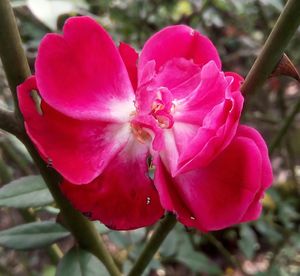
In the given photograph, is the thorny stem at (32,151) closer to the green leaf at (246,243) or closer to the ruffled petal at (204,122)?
the ruffled petal at (204,122)

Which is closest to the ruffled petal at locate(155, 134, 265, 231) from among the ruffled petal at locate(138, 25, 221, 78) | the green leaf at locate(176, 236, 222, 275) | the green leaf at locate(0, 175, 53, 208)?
the ruffled petal at locate(138, 25, 221, 78)

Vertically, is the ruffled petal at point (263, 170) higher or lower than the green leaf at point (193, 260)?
higher

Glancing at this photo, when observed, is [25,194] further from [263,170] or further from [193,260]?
[193,260]

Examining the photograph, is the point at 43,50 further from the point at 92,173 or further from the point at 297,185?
the point at 297,185

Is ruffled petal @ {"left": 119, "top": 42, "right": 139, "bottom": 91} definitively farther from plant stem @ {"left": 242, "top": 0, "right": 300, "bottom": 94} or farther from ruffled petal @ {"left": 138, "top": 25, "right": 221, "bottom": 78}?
plant stem @ {"left": 242, "top": 0, "right": 300, "bottom": 94}

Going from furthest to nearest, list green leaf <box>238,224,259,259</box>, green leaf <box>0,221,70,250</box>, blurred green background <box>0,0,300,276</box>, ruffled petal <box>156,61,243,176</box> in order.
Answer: green leaf <box>238,224,259,259</box>, blurred green background <box>0,0,300,276</box>, green leaf <box>0,221,70,250</box>, ruffled petal <box>156,61,243,176</box>

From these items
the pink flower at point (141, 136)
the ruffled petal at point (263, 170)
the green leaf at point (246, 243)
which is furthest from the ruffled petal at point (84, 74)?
the green leaf at point (246, 243)

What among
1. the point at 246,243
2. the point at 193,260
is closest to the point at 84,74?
the point at 193,260
